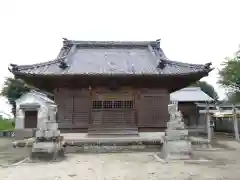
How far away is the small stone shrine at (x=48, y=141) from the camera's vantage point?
13.9 metres

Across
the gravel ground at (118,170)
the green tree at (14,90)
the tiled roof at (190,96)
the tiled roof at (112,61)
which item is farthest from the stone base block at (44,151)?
the green tree at (14,90)

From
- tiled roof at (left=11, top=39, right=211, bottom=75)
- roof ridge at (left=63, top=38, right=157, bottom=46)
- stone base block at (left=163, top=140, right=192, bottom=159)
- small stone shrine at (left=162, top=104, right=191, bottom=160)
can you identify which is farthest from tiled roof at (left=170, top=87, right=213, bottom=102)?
stone base block at (left=163, top=140, right=192, bottom=159)

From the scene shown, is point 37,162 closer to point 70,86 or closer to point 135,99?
point 70,86

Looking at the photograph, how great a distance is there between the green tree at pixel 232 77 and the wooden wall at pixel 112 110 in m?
16.6

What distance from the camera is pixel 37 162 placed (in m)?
13.4

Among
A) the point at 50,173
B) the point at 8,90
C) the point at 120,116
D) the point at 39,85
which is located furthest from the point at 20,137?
the point at 50,173

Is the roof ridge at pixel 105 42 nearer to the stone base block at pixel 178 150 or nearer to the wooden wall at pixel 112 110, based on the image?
the wooden wall at pixel 112 110

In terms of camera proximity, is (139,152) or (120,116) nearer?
(139,152)

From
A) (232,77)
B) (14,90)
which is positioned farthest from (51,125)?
(14,90)

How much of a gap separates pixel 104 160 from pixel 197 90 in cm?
3985

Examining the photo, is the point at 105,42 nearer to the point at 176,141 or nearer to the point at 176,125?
the point at 176,125

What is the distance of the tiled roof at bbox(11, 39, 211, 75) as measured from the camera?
59.2 feet

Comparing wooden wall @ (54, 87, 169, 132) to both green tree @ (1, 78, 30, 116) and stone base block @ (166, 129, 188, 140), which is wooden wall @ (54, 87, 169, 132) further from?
green tree @ (1, 78, 30, 116)

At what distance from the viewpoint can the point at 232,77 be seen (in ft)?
110
